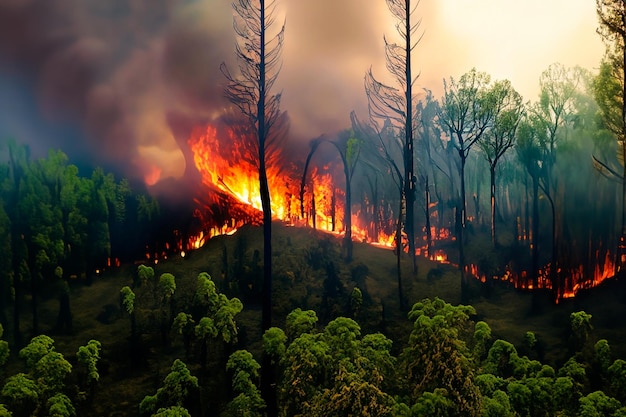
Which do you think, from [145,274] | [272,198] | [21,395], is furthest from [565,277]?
[21,395]

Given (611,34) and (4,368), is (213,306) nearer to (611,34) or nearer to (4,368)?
(4,368)

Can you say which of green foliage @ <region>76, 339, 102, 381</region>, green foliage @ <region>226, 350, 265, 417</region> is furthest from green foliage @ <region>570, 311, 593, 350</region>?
green foliage @ <region>76, 339, 102, 381</region>

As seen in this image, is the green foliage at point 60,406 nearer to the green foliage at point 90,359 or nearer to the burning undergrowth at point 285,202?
the green foliage at point 90,359

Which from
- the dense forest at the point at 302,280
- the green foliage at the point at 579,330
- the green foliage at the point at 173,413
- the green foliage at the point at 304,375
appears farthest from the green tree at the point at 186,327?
the green foliage at the point at 579,330

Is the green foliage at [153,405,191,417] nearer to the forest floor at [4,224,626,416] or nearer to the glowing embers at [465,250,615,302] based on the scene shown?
the forest floor at [4,224,626,416]

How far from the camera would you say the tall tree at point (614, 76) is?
804 inches

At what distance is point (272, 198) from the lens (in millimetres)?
23609

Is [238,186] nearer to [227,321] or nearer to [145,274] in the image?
[145,274]

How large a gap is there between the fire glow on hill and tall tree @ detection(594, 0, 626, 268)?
257 cm

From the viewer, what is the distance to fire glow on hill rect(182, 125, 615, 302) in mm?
21828

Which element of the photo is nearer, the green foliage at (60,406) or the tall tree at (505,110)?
the green foliage at (60,406)

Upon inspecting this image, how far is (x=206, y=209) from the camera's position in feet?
72.0

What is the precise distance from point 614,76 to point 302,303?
18182mm

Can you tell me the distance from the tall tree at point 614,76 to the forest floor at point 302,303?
501cm
